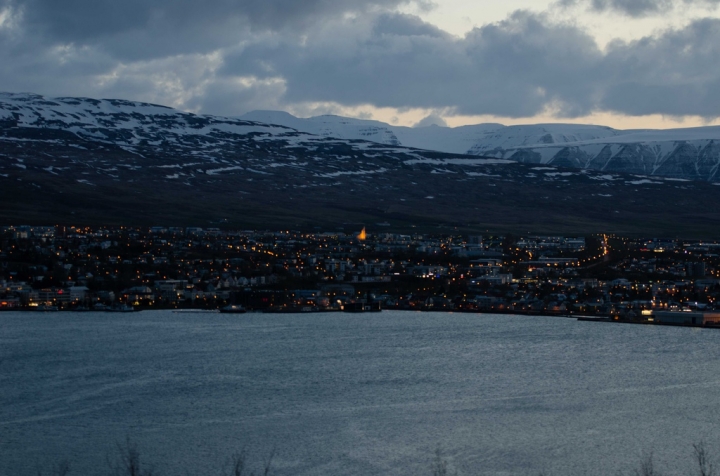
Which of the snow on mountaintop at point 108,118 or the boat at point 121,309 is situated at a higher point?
the snow on mountaintop at point 108,118

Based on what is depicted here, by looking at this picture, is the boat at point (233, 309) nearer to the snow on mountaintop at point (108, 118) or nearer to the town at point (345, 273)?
the town at point (345, 273)

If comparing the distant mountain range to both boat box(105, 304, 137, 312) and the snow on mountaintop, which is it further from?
boat box(105, 304, 137, 312)

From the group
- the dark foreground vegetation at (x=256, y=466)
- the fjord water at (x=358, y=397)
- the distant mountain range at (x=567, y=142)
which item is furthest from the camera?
the distant mountain range at (x=567, y=142)

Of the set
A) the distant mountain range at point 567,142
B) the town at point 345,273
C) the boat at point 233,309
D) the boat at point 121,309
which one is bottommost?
the boat at point 121,309

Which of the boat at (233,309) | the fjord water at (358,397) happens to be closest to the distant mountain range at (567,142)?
the boat at (233,309)

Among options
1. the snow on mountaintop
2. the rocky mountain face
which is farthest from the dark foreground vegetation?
the snow on mountaintop

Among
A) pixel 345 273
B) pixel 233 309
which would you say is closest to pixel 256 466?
pixel 233 309

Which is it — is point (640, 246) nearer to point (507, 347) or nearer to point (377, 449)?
point (507, 347)
